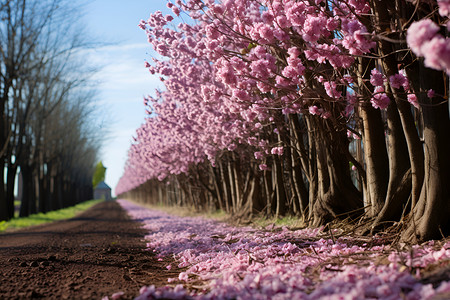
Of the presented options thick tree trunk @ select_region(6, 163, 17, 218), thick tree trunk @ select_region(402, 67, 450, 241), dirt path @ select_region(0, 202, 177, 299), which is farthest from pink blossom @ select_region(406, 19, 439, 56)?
thick tree trunk @ select_region(6, 163, 17, 218)

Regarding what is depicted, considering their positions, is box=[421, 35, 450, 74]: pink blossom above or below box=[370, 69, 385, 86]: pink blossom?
below

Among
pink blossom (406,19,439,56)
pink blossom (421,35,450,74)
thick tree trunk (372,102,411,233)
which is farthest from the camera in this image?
thick tree trunk (372,102,411,233)

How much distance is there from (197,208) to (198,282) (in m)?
22.1

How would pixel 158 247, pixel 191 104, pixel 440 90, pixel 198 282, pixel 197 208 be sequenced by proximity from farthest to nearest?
1. pixel 197 208
2. pixel 191 104
3. pixel 158 247
4. pixel 440 90
5. pixel 198 282

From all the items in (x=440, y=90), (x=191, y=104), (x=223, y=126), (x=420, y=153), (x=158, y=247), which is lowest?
(x=158, y=247)

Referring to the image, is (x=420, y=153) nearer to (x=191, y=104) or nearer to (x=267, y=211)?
(x=267, y=211)

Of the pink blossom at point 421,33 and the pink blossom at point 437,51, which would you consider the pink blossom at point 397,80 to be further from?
the pink blossom at point 437,51

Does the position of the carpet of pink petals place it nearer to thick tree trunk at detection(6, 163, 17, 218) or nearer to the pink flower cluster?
the pink flower cluster

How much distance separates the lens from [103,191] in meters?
153

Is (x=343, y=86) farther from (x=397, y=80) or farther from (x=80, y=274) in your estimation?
(x=80, y=274)

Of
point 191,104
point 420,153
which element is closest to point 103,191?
point 191,104

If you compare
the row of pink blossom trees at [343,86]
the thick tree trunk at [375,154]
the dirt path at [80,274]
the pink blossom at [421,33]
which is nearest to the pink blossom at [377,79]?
the row of pink blossom trees at [343,86]

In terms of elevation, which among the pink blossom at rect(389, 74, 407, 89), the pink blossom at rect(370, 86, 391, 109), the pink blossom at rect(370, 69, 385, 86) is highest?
the pink blossom at rect(370, 69, 385, 86)

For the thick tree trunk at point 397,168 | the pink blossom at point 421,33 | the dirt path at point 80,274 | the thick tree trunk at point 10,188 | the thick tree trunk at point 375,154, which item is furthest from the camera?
the thick tree trunk at point 10,188
